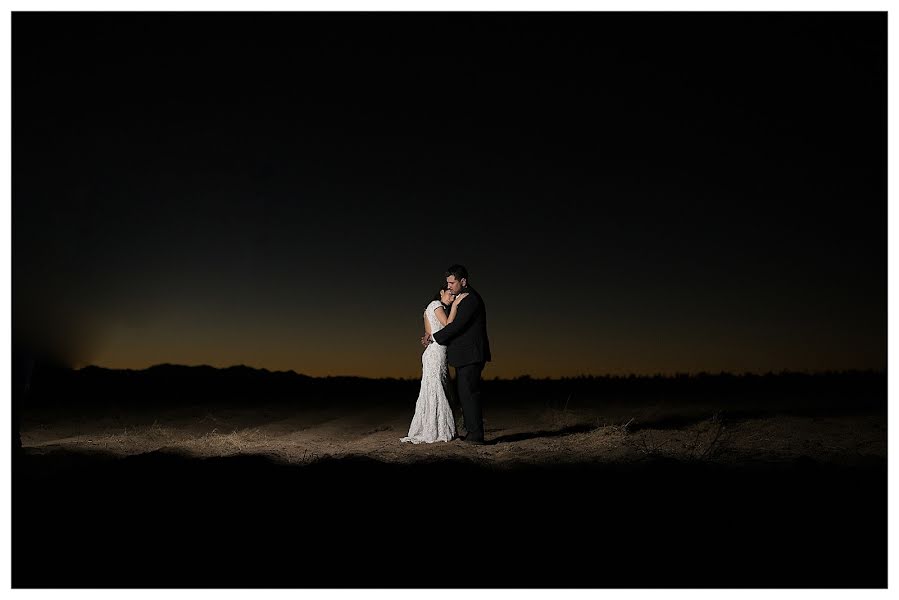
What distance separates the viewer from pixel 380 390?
2228 centimetres

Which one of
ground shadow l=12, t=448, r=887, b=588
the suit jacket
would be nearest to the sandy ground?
the suit jacket

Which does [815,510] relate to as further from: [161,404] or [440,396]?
[161,404]

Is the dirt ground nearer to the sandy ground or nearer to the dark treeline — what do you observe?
the sandy ground

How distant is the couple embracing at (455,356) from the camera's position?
28.6ft

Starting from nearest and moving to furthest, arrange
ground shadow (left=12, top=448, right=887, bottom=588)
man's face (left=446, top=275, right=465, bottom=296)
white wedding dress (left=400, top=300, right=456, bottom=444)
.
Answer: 1. ground shadow (left=12, top=448, right=887, bottom=588)
2. man's face (left=446, top=275, right=465, bottom=296)
3. white wedding dress (left=400, top=300, right=456, bottom=444)

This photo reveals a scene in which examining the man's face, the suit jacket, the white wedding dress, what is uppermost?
the man's face

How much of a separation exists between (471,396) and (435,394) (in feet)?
2.48

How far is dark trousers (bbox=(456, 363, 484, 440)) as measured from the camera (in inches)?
341

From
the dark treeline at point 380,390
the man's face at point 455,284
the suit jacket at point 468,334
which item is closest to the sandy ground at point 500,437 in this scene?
the suit jacket at point 468,334

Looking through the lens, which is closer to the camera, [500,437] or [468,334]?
[468,334]

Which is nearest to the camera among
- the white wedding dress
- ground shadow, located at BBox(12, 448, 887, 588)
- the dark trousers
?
ground shadow, located at BBox(12, 448, 887, 588)

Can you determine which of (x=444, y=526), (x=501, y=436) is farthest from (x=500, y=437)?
(x=444, y=526)

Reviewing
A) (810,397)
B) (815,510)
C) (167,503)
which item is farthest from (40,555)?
(810,397)

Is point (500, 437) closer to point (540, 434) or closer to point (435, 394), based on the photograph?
point (540, 434)
